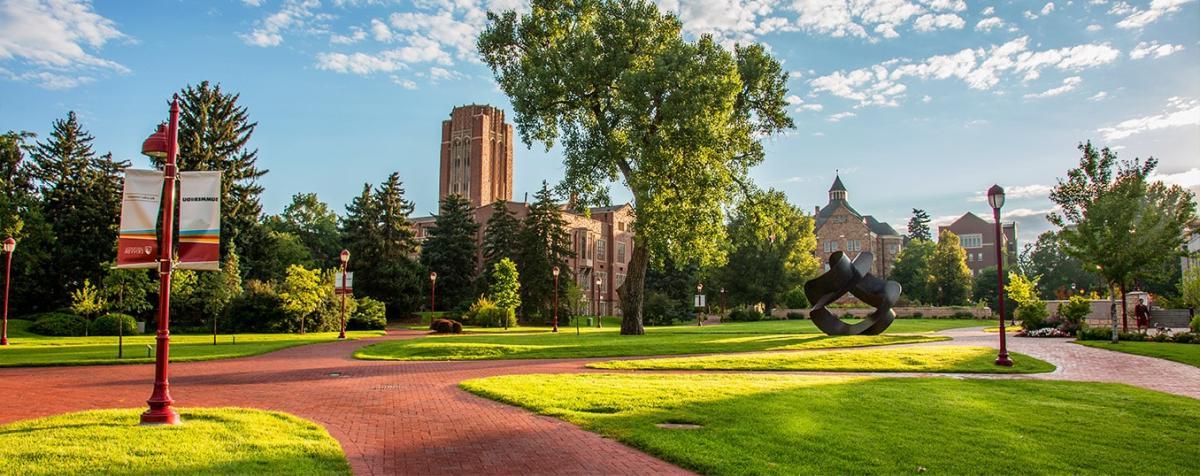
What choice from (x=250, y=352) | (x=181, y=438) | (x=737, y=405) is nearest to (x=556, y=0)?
(x=250, y=352)

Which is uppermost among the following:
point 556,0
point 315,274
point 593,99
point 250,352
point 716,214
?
point 556,0

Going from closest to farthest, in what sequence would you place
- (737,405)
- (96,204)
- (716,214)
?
Result: (737,405) → (716,214) → (96,204)

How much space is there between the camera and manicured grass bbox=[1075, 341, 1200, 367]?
19047 mm

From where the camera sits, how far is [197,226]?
29.2ft

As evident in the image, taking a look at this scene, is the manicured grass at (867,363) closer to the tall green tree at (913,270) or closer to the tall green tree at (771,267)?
the tall green tree at (771,267)

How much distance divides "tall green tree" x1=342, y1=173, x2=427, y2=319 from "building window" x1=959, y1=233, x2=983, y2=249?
8690 centimetres

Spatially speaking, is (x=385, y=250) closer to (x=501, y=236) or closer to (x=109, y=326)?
(x=501, y=236)

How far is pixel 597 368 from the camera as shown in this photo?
17.3 metres

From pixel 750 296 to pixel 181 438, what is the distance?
64386 millimetres

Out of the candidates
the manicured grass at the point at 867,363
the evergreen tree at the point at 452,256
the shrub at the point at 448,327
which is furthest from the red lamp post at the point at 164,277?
the evergreen tree at the point at 452,256

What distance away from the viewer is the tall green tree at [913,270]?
76.5 metres

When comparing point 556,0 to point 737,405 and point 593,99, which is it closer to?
point 593,99

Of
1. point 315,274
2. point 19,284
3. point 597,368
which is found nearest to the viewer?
point 597,368

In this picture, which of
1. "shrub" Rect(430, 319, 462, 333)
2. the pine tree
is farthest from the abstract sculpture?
the pine tree
